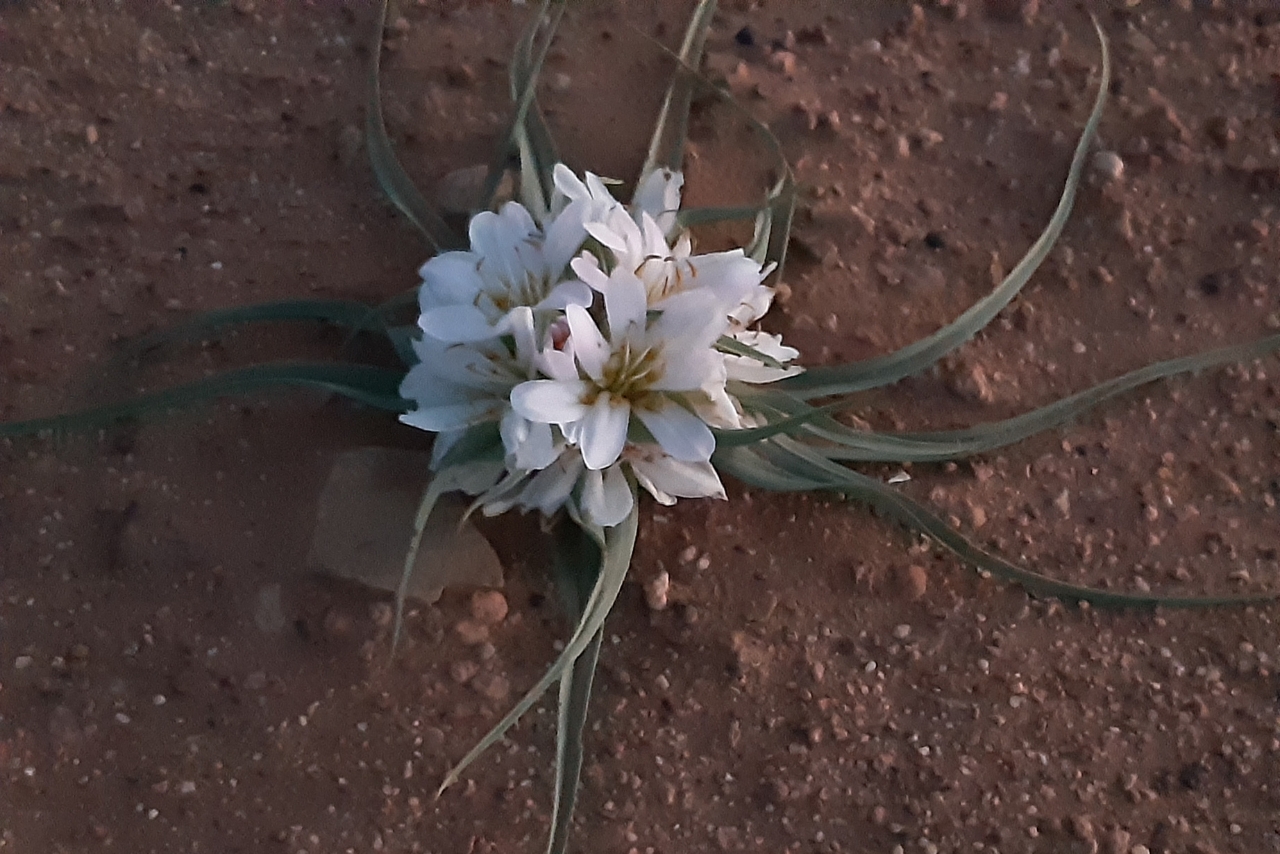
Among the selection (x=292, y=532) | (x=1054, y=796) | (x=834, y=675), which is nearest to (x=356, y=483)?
(x=292, y=532)

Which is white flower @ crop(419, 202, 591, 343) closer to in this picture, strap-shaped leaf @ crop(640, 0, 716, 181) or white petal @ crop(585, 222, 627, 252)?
white petal @ crop(585, 222, 627, 252)

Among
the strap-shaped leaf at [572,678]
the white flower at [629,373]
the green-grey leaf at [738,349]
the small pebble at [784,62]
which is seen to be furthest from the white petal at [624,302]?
the small pebble at [784,62]

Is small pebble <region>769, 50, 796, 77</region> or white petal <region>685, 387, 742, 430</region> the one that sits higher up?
small pebble <region>769, 50, 796, 77</region>

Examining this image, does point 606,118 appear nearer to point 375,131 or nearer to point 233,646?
point 375,131

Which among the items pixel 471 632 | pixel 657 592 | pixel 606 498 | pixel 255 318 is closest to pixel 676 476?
pixel 606 498

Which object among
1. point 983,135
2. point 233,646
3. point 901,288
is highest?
point 983,135

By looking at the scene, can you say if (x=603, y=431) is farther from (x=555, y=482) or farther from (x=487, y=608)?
(x=487, y=608)

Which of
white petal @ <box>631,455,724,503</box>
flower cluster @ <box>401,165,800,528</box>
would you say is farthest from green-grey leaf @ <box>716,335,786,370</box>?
white petal @ <box>631,455,724,503</box>

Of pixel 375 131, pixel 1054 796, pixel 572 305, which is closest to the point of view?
pixel 572 305
